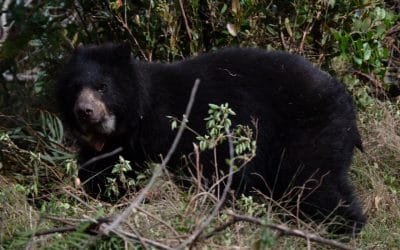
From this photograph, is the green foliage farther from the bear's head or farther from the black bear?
the bear's head

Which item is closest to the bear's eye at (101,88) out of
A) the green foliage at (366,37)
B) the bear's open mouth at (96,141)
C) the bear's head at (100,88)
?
the bear's head at (100,88)

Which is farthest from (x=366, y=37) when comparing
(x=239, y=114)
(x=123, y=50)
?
(x=123, y=50)

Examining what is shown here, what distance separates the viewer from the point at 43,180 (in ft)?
22.5

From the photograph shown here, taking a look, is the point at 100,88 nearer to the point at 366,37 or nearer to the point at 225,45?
the point at 225,45

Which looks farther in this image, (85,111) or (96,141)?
(96,141)

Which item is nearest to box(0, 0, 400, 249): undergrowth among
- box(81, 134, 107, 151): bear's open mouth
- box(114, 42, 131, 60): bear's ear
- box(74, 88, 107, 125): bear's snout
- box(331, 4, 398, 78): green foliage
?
box(331, 4, 398, 78): green foliage

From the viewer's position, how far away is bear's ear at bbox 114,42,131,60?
648 centimetres

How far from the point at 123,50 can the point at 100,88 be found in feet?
1.07

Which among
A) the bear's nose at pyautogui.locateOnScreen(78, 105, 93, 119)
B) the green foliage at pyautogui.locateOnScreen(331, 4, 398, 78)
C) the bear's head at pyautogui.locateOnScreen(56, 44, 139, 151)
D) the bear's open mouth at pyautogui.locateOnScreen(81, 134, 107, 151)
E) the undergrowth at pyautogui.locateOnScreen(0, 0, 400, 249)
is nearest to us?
the bear's nose at pyautogui.locateOnScreen(78, 105, 93, 119)

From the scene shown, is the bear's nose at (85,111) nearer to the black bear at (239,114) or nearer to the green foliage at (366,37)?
the black bear at (239,114)

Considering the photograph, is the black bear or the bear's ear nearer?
the black bear

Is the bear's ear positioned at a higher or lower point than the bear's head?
higher

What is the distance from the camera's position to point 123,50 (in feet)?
21.3

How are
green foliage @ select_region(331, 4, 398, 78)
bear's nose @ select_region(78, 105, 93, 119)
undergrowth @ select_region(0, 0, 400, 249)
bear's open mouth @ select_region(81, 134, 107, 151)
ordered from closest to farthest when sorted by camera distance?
bear's nose @ select_region(78, 105, 93, 119) → bear's open mouth @ select_region(81, 134, 107, 151) → undergrowth @ select_region(0, 0, 400, 249) → green foliage @ select_region(331, 4, 398, 78)
